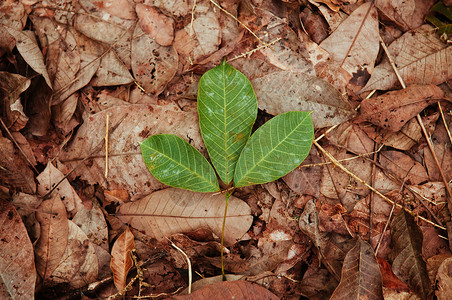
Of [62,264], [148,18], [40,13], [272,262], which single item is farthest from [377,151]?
[40,13]

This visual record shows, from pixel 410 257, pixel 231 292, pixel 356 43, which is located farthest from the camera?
pixel 356 43

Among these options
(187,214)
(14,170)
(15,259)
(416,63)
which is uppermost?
(416,63)

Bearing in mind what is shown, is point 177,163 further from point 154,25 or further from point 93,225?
point 154,25

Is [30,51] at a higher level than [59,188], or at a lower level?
higher

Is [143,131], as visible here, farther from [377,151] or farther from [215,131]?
[377,151]

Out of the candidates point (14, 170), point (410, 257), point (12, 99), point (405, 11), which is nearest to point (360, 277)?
point (410, 257)
